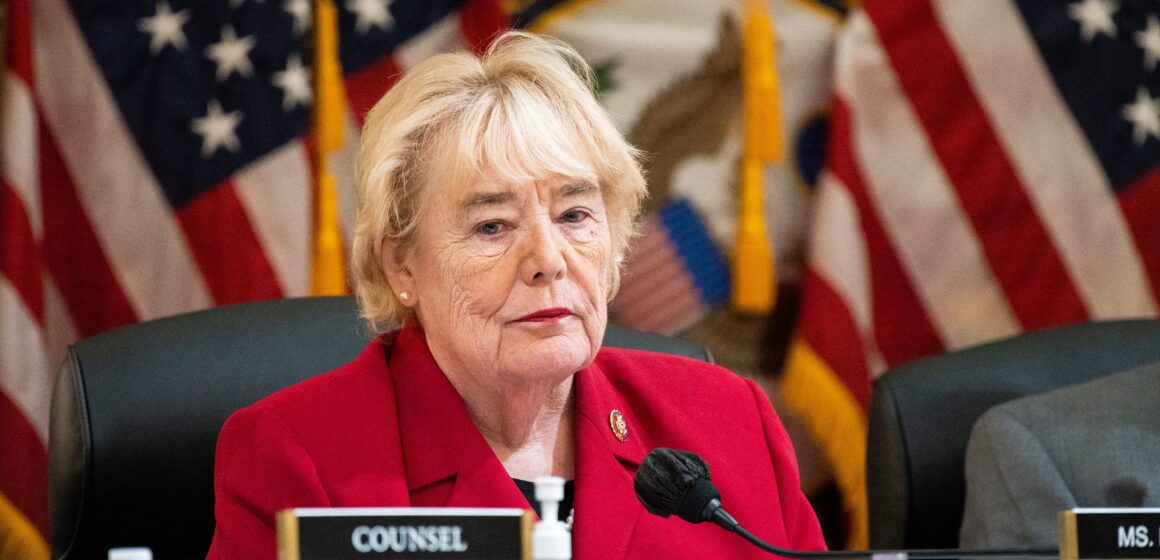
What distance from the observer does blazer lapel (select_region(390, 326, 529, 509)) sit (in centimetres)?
191

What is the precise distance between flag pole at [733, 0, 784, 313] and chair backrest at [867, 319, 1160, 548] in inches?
34.0

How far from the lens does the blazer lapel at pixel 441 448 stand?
6.26 feet

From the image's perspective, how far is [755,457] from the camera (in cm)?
212

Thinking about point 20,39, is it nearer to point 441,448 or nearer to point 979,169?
point 441,448

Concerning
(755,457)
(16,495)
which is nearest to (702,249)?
(755,457)

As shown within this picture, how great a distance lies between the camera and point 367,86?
3.34 meters

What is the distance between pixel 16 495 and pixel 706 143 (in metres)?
1.76

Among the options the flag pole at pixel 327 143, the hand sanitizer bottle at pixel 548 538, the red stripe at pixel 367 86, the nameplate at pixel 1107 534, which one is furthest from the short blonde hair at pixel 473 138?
the red stripe at pixel 367 86

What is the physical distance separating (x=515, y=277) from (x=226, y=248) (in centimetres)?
149

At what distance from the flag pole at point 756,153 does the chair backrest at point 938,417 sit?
2.84 ft

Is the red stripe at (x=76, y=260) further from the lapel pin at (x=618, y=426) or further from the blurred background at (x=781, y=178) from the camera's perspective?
the lapel pin at (x=618, y=426)

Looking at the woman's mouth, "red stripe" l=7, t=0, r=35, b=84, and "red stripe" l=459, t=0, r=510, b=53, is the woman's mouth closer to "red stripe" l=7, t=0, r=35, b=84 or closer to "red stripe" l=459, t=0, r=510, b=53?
"red stripe" l=459, t=0, r=510, b=53

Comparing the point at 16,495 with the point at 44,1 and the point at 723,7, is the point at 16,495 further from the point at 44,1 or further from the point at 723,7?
the point at 723,7

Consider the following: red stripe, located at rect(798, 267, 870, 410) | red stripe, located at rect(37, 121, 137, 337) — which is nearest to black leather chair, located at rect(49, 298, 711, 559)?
red stripe, located at rect(37, 121, 137, 337)
